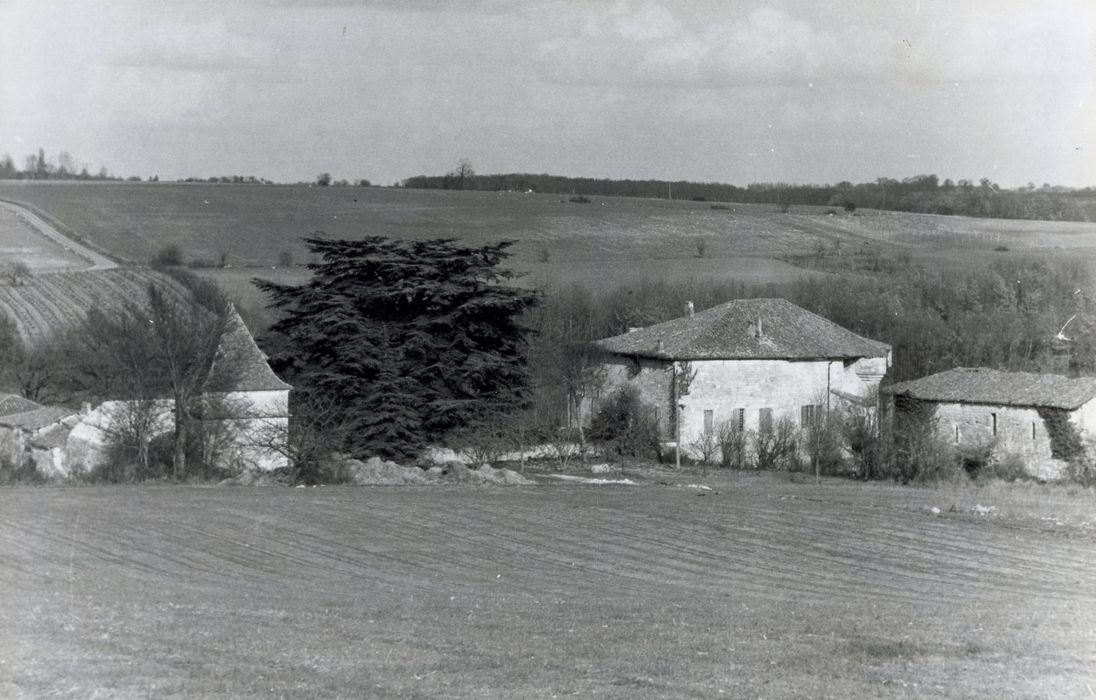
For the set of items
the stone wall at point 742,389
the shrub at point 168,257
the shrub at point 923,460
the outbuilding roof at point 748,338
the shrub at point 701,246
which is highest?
the shrub at point 701,246

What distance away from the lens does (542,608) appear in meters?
15.2

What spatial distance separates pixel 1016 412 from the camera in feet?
135

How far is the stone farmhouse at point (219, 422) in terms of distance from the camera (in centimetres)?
3716

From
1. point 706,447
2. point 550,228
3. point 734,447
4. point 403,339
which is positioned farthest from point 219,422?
point 550,228

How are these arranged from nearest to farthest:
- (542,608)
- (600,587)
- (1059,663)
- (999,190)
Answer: (1059,663), (542,608), (600,587), (999,190)

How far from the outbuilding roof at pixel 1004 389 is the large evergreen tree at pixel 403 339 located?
15171 mm

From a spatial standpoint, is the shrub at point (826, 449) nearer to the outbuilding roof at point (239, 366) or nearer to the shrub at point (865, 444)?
the shrub at point (865, 444)

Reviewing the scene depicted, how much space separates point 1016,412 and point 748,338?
1085 cm

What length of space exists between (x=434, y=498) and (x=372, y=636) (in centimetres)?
1627

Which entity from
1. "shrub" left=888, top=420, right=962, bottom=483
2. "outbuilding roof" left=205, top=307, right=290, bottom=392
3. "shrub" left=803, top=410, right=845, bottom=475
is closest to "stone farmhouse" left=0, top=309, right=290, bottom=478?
"outbuilding roof" left=205, top=307, right=290, bottom=392

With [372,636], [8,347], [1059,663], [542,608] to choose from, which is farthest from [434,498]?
[8,347]

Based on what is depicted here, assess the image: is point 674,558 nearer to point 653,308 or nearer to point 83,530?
point 83,530

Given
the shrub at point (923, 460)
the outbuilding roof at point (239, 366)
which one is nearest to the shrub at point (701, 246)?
the shrub at point (923, 460)

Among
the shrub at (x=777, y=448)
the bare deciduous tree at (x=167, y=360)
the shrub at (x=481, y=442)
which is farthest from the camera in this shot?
the shrub at (x=777, y=448)
